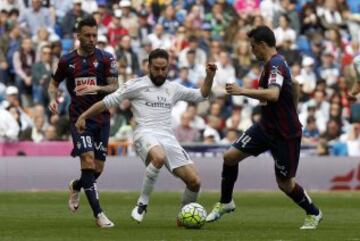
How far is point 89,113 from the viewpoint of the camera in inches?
635

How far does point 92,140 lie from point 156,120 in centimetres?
112

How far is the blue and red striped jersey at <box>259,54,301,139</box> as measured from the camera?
621 inches

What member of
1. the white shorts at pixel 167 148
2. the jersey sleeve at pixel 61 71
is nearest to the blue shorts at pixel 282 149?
the white shorts at pixel 167 148

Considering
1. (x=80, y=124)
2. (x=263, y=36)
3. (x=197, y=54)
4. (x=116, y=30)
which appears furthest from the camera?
(x=197, y=54)

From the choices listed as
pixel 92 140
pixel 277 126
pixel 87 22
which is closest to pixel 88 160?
pixel 92 140

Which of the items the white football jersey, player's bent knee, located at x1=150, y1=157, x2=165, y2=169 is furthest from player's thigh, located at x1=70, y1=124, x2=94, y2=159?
player's bent knee, located at x1=150, y1=157, x2=165, y2=169

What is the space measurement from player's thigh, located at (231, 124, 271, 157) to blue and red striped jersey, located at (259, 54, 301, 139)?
12 centimetres

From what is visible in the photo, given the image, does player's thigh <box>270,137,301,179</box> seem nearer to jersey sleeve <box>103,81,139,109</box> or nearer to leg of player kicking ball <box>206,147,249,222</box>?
leg of player kicking ball <box>206,147,249,222</box>

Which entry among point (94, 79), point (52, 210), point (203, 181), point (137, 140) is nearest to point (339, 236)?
point (137, 140)

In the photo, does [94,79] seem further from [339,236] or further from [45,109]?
[45,109]

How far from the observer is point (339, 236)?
49.1ft

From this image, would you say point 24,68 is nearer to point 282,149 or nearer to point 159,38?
point 159,38

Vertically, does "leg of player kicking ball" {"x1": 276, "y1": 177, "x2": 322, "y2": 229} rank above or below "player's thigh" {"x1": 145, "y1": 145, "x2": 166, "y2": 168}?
below

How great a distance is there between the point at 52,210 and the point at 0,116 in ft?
27.1
